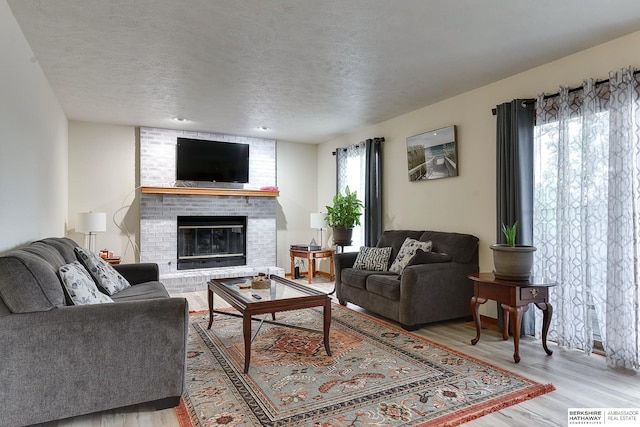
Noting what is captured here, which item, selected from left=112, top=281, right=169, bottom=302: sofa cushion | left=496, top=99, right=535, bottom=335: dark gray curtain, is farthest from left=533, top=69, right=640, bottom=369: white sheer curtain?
left=112, top=281, right=169, bottom=302: sofa cushion

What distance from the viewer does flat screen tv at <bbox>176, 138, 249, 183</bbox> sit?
617 cm

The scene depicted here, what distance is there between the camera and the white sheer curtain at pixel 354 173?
6.12 meters

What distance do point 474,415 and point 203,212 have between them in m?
5.21

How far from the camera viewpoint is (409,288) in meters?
3.71

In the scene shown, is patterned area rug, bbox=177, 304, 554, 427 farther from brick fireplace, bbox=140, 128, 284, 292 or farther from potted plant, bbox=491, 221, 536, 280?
brick fireplace, bbox=140, 128, 284, 292

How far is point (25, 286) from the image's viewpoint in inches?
77.1

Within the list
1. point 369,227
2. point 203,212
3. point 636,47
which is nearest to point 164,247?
point 203,212

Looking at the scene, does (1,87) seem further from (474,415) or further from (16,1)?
(474,415)

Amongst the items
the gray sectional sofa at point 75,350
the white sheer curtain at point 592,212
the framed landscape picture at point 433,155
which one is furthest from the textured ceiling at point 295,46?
the gray sectional sofa at point 75,350

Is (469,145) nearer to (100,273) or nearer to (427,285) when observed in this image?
(427,285)

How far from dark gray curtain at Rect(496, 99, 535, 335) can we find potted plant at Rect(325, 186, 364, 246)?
8.19ft

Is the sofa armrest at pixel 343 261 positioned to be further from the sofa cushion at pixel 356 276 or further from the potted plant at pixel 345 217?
the potted plant at pixel 345 217

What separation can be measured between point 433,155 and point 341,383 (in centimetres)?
314

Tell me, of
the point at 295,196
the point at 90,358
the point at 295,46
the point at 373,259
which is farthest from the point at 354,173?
the point at 90,358
